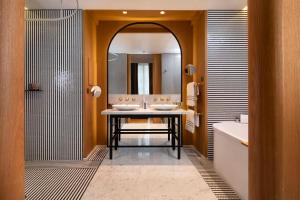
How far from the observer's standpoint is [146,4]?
150 inches

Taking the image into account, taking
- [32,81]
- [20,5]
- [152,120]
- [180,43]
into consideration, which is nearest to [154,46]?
[180,43]

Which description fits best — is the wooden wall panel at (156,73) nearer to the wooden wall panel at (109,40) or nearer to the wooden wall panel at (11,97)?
the wooden wall panel at (109,40)

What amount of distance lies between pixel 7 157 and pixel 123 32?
4.35 m

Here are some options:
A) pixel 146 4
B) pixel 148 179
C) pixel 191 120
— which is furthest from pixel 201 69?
pixel 148 179

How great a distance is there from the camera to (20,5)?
95 cm

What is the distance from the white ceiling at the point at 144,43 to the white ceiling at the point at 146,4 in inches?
40.3

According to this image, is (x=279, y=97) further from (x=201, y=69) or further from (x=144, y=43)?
(x=144, y=43)

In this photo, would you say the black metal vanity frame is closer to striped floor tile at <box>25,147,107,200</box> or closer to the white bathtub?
striped floor tile at <box>25,147,107,200</box>

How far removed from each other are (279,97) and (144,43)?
14.0ft

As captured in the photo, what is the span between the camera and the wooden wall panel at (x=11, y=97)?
87 cm

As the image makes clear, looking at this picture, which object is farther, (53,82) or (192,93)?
(192,93)

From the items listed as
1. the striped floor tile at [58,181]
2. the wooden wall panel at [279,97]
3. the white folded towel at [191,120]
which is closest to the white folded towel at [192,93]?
the white folded towel at [191,120]

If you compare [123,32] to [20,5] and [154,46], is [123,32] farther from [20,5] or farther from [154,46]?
[20,5]

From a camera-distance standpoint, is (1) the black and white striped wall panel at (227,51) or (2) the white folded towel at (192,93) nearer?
(1) the black and white striped wall panel at (227,51)
